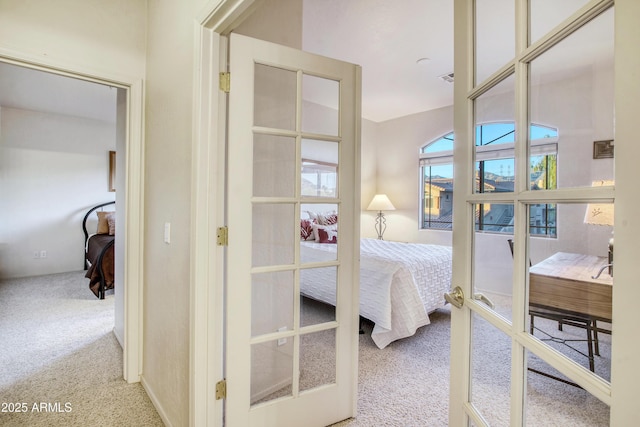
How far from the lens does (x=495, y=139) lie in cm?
87

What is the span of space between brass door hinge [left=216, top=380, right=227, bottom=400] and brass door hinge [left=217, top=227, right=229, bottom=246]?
644mm

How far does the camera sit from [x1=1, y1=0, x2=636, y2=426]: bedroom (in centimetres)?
151

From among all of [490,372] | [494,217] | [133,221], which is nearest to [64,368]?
[133,221]

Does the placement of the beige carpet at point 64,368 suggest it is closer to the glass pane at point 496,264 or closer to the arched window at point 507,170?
the glass pane at point 496,264

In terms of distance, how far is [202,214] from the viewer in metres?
1.37

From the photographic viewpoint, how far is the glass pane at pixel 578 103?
0.47 m

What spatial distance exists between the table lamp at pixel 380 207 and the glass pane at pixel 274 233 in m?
4.07

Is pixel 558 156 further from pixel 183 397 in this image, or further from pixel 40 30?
pixel 40 30

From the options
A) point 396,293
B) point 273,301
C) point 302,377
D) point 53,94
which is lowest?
point 302,377

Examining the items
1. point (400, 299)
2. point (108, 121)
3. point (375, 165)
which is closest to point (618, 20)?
point (400, 299)

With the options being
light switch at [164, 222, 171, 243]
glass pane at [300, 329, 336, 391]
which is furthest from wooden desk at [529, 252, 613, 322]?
light switch at [164, 222, 171, 243]

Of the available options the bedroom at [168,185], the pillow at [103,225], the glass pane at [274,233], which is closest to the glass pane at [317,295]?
the glass pane at [274,233]

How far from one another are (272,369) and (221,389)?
292 millimetres

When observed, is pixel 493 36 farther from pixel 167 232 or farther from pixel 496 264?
pixel 167 232
